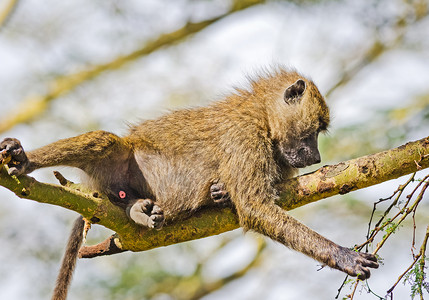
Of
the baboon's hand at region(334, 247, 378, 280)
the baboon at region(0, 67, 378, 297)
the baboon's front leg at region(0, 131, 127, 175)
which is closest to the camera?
the baboon's front leg at region(0, 131, 127, 175)

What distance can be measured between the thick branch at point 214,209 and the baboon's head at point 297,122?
0.82 meters

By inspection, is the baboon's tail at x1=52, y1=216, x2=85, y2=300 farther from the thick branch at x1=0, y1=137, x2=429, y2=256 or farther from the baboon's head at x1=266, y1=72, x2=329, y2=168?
the baboon's head at x1=266, y1=72, x2=329, y2=168

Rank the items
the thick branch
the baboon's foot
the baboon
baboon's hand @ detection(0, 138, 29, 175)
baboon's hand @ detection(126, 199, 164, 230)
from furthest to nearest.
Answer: the baboon's foot, the baboon, baboon's hand @ detection(126, 199, 164, 230), the thick branch, baboon's hand @ detection(0, 138, 29, 175)

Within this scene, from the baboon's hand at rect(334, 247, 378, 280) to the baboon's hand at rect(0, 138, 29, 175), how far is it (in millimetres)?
3811

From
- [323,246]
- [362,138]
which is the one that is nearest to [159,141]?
[323,246]

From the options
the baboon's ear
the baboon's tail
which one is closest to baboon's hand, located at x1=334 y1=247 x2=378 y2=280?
the baboon's ear

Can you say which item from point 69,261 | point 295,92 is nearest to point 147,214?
point 69,261

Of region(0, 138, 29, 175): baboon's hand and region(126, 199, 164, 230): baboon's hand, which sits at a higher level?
region(126, 199, 164, 230): baboon's hand

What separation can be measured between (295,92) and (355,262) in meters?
2.82

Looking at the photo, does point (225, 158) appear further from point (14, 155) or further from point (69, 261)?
point (14, 155)

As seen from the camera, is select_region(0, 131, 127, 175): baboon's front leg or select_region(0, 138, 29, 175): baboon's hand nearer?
select_region(0, 138, 29, 175): baboon's hand

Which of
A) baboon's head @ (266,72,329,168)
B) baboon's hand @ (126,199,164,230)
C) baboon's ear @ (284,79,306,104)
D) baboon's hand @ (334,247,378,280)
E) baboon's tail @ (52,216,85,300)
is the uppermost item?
baboon's ear @ (284,79,306,104)

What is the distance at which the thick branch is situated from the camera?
20.1 ft

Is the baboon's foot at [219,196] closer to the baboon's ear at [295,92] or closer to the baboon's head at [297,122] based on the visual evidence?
the baboon's head at [297,122]
